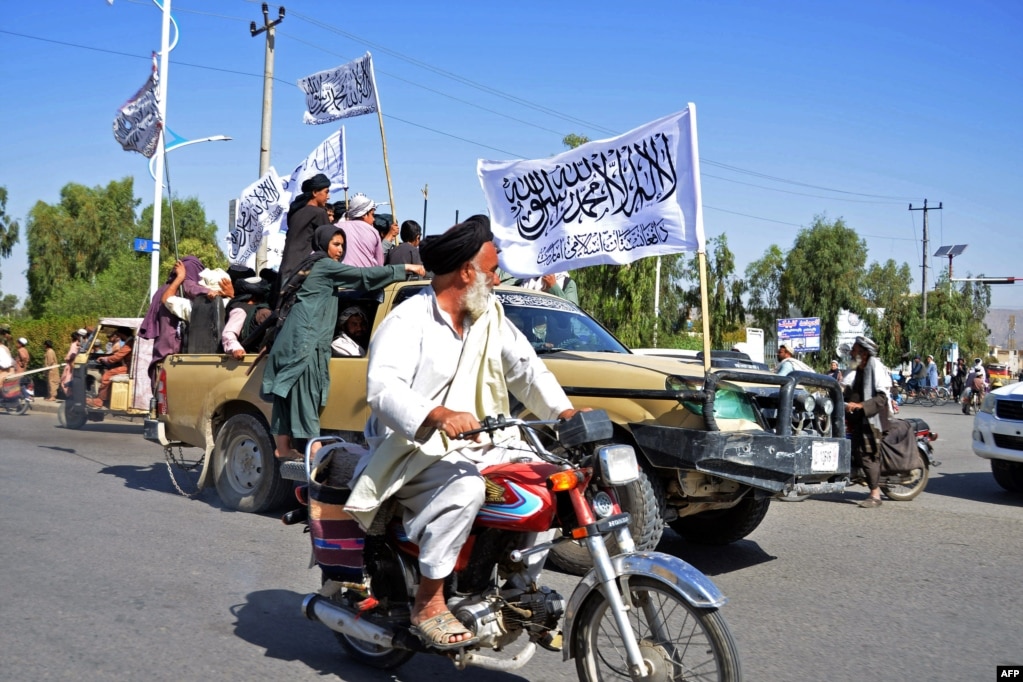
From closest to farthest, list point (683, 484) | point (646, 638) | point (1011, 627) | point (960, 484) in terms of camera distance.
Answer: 1. point (646, 638)
2. point (1011, 627)
3. point (683, 484)
4. point (960, 484)

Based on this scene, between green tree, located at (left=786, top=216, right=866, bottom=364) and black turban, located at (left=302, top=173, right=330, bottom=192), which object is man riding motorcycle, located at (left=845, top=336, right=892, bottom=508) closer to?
black turban, located at (left=302, top=173, right=330, bottom=192)

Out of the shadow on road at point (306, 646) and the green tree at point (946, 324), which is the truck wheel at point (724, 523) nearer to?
the shadow on road at point (306, 646)

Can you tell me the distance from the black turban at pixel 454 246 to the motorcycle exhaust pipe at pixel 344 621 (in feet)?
4.77

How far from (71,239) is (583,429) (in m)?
58.6

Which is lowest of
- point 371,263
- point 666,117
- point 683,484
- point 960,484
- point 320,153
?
point 960,484

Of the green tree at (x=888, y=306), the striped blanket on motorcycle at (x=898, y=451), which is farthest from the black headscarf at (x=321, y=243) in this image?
the green tree at (x=888, y=306)

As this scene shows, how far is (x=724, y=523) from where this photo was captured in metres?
7.40

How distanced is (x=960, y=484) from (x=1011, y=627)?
7.56 metres

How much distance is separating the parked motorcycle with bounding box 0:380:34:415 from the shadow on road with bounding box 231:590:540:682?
1823 centimetres

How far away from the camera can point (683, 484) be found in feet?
20.3

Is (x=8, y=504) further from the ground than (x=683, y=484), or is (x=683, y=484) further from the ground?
(x=683, y=484)

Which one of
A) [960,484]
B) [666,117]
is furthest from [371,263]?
[960,484]

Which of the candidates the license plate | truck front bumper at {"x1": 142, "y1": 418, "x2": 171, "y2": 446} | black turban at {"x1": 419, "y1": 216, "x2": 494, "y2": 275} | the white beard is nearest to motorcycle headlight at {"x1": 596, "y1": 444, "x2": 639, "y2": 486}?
the white beard

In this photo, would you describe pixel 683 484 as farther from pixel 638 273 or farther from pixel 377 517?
pixel 638 273
